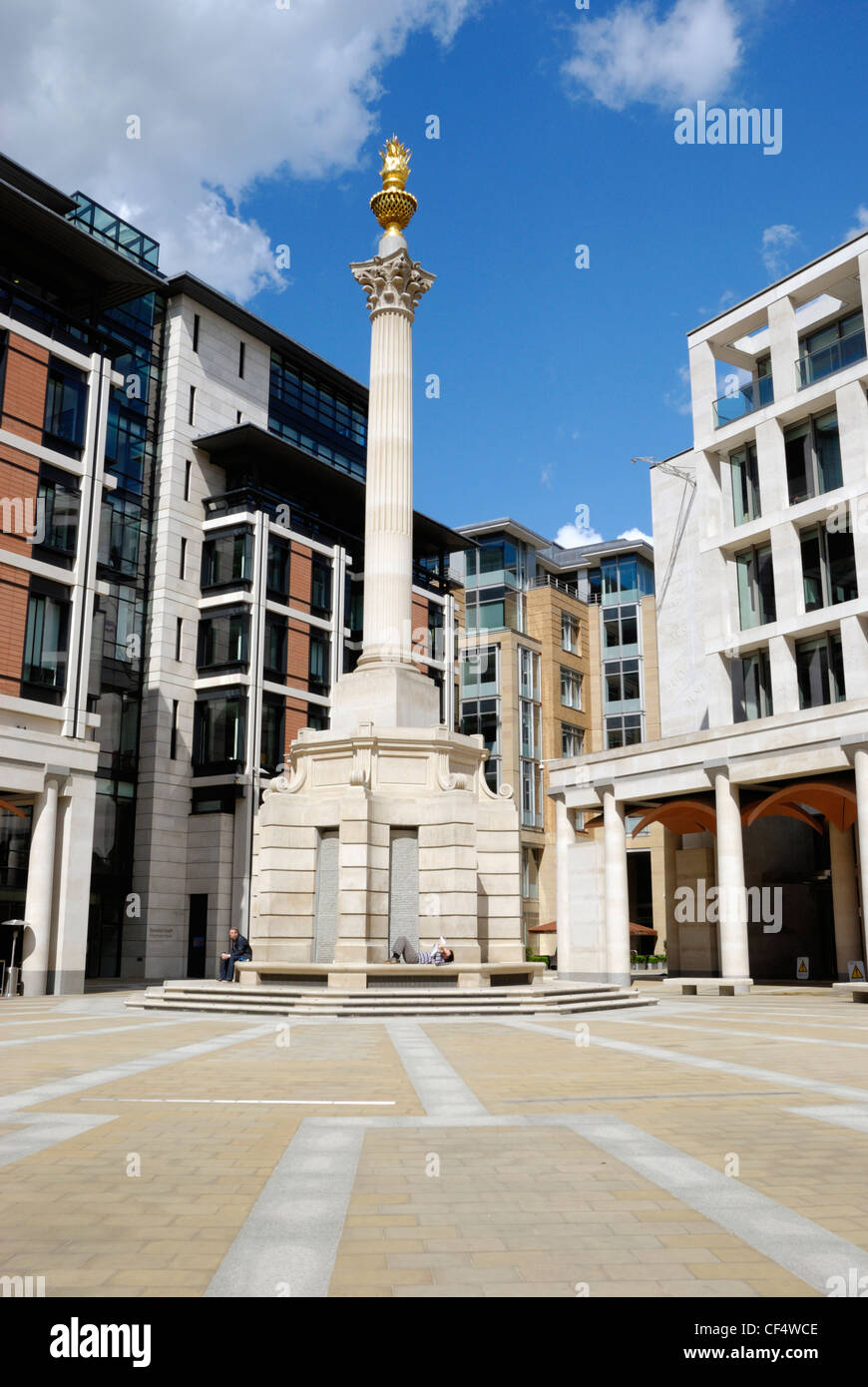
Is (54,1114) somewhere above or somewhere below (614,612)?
below

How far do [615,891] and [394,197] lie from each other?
87.0 feet

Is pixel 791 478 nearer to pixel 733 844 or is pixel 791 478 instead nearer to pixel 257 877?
pixel 733 844

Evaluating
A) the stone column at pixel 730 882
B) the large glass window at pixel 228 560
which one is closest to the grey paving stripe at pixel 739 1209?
the stone column at pixel 730 882

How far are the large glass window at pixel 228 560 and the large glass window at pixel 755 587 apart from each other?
81.7 feet

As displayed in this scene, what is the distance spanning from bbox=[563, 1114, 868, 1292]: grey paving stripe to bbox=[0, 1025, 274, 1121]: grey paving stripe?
5497mm

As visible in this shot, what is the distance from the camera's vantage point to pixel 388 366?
3269cm

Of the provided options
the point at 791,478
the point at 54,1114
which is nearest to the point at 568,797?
the point at 791,478

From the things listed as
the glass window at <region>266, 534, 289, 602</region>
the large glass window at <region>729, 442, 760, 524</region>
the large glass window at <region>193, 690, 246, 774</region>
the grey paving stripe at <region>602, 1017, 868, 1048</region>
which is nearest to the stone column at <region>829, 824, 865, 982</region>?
the large glass window at <region>729, 442, 760, 524</region>

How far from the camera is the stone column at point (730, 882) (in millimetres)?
36281

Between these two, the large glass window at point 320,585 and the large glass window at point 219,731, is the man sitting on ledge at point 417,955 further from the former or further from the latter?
the large glass window at point 320,585

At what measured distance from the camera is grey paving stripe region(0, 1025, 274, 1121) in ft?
35.4

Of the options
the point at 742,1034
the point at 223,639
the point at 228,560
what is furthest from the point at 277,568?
the point at 742,1034

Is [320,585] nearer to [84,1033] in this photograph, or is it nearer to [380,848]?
[380,848]

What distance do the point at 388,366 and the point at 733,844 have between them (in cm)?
1981
